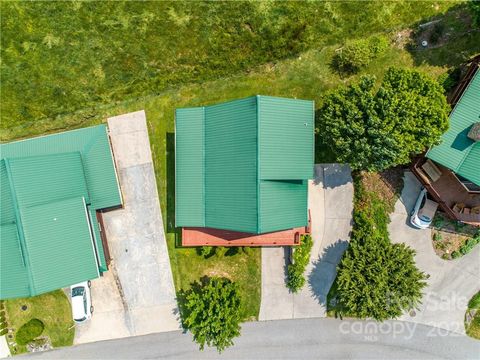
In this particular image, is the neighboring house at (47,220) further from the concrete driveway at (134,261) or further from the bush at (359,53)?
the bush at (359,53)

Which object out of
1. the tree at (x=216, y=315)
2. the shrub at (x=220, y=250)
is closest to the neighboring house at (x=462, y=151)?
the shrub at (x=220, y=250)

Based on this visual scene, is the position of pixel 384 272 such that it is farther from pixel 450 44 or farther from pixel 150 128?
pixel 150 128

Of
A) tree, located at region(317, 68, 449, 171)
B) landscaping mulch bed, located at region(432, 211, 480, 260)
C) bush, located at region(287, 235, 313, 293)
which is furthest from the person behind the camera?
landscaping mulch bed, located at region(432, 211, 480, 260)

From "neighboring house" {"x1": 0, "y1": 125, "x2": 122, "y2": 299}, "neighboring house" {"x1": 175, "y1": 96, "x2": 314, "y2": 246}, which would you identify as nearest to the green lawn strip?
"neighboring house" {"x1": 0, "y1": 125, "x2": 122, "y2": 299}

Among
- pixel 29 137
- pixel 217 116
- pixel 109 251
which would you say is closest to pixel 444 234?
pixel 217 116

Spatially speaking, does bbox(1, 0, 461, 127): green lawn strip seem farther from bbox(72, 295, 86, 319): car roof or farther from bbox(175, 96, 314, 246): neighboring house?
bbox(72, 295, 86, 319): car roof

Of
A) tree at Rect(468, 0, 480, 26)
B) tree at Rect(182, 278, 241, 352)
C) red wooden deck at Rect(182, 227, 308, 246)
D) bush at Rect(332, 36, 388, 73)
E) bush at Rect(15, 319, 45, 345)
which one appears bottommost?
bush at Rect(15, 319, 45, 345)
